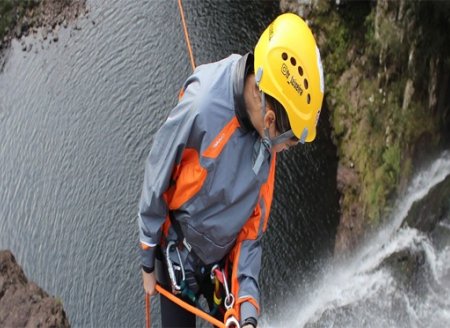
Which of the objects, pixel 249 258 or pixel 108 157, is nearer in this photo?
pixel 249 258

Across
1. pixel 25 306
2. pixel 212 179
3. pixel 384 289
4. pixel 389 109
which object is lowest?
pixel 384 289

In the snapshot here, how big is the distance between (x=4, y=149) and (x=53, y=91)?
136cm

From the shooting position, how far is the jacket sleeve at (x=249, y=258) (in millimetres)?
2717

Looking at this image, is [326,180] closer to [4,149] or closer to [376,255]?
[376,255]

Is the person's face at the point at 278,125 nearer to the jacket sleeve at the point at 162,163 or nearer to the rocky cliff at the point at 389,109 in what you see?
the jacket sleeve at the point at 162,163

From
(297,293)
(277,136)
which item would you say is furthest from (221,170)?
(297,293)

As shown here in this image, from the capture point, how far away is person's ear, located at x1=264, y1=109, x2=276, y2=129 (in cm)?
234

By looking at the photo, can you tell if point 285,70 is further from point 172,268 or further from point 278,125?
point 172,268

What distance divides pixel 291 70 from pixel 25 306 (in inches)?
117

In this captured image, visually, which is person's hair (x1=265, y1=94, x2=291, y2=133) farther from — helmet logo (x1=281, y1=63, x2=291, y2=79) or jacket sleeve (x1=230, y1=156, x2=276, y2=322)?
jacket sleeve (x1=230, y1=156, x2=276, y2=322)

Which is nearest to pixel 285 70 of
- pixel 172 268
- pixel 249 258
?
pixel 249 258

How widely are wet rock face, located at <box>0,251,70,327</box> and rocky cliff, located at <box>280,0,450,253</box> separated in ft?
14.4

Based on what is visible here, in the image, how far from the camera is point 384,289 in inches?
253

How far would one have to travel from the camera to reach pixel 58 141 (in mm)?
8320
